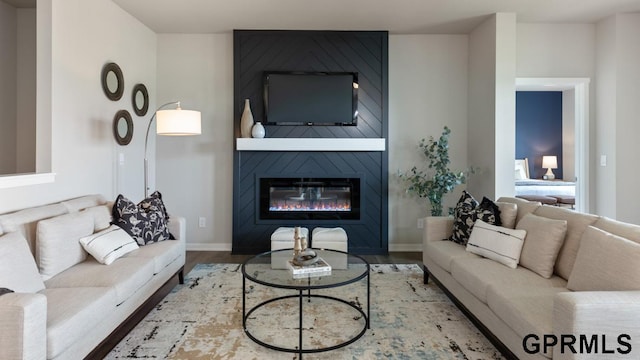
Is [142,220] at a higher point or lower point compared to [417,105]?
lower

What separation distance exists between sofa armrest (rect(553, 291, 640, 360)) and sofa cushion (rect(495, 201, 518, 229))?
1392 millimetres

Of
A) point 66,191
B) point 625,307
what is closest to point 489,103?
point 625,307

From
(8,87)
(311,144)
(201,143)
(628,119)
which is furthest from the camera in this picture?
(201,143)

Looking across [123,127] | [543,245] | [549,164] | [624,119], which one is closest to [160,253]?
[123,127]

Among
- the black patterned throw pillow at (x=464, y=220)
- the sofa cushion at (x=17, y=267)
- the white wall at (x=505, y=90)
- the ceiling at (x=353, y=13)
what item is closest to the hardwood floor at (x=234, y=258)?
the black patterned throw pillow at (x=464, y=220)

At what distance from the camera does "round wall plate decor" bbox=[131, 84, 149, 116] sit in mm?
4126

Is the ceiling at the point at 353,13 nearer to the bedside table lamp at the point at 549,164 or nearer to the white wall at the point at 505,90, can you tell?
the white wall at the point at 505,90

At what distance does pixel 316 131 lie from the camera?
4504 mm

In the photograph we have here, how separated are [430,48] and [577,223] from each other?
3.08 meters

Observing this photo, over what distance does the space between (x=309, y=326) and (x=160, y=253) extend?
1.34 m

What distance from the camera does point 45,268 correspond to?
2271mm

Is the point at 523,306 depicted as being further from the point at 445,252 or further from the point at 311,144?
the point at 311,144

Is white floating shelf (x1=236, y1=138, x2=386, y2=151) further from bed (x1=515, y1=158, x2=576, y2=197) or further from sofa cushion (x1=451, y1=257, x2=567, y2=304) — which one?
bed (x1=515, y1=158, x2=576, y2=197)

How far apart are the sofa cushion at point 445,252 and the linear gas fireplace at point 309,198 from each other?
1.40 metres
